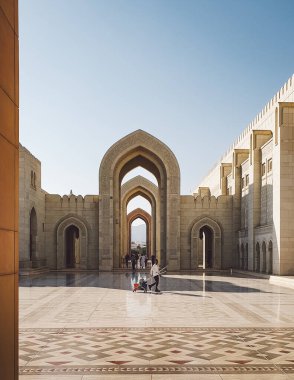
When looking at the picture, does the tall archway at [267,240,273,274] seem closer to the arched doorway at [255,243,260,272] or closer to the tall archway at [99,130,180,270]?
the arched doorway at [255,243,260,272]

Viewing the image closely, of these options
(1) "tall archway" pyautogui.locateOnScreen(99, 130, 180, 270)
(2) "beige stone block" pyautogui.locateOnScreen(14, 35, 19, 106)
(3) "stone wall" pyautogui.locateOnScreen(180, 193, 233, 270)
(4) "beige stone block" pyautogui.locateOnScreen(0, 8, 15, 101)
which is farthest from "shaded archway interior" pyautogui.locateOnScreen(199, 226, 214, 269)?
(4) "beige stone block" pyautogui.locateOnScreen(0, 8, 15, 101)

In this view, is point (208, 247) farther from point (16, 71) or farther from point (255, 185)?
point (16, 71)

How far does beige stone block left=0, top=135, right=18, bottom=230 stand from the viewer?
168 inches

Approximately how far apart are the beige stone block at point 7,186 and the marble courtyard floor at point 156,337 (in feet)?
8.42

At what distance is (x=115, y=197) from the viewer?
30188 millimetres

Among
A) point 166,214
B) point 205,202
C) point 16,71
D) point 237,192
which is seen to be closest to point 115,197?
point 166,214

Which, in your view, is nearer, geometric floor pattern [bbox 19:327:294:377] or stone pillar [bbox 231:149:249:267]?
geometric floor pattern [bbox 19:327:294:377]

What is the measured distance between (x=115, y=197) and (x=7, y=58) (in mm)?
25783

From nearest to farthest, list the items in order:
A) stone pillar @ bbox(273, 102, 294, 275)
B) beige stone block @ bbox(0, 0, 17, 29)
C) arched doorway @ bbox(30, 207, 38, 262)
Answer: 1. beige stone block @ bbox(0, 0, 17, 29)
2. stone pillar @ bbox(273, 102, 294, 275)
3. arched doorway @ bbox(30, 207, 38, 262)

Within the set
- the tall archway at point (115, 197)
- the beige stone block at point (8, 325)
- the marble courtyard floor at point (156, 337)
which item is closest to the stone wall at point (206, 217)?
the tall archway at point (115, 197)

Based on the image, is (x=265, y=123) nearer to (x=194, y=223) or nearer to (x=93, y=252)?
(x=194, y=223)

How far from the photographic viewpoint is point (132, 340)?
26.0 feet

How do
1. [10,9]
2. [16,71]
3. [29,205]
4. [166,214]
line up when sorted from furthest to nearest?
1. [166,214]
2. [29,205]
3. [16,71]
4. [10,9]

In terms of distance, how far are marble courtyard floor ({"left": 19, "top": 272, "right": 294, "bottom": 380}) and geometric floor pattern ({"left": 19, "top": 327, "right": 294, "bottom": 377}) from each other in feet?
0.05
